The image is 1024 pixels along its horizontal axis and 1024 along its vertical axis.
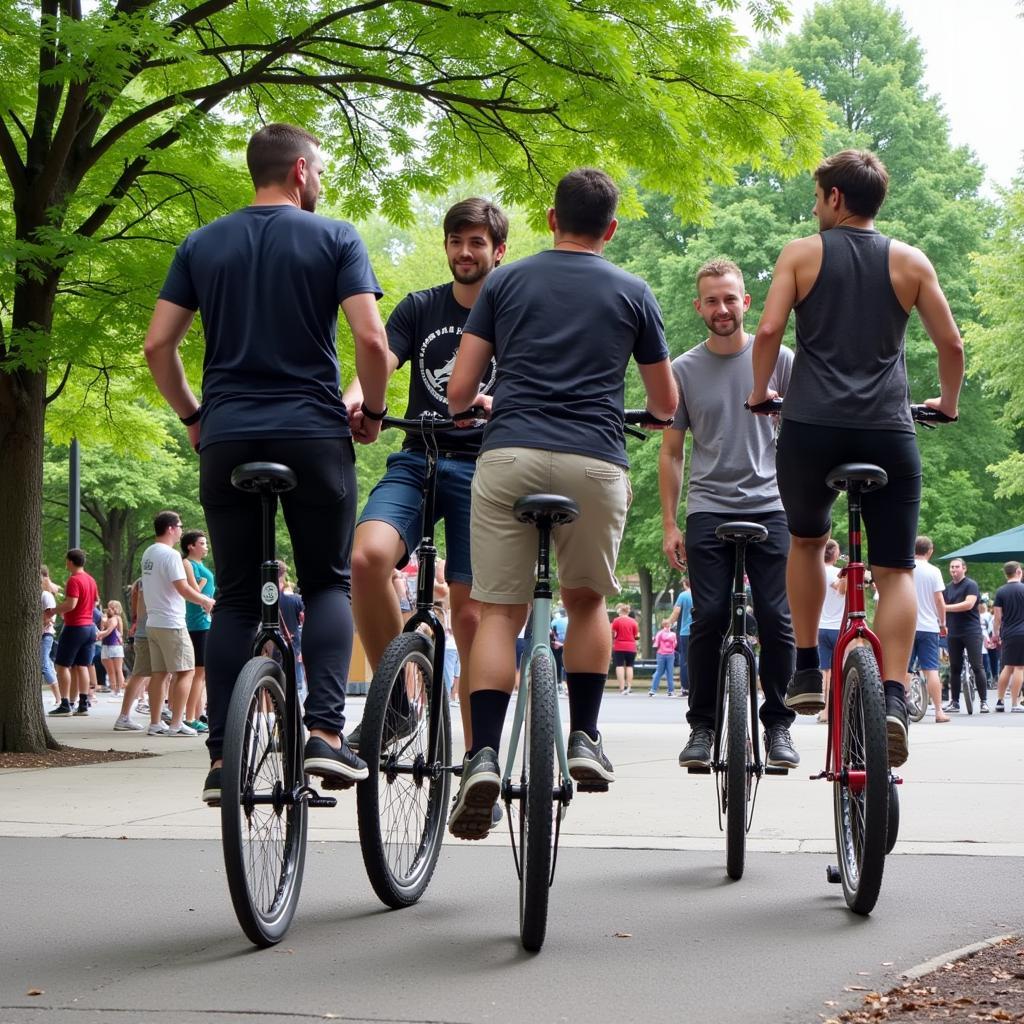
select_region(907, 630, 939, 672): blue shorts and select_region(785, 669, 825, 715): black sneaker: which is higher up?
select_region(907, 630, 939, 672): blue shorts

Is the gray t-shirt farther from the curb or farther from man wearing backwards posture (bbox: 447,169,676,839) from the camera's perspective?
the curb

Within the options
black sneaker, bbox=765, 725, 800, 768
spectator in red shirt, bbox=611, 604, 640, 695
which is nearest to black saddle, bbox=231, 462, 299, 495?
black sneaker, bbox=765, 725, 800, 768

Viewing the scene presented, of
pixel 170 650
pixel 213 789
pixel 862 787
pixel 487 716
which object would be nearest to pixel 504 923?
pixel 487 716

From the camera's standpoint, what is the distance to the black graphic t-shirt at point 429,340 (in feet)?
20.0

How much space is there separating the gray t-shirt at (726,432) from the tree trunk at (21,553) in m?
6.80

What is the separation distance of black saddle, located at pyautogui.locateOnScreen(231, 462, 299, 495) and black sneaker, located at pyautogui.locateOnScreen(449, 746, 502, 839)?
950 mm

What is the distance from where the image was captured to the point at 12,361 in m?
11.1

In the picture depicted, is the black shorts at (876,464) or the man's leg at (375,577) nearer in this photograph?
the black shorts at (876,464)

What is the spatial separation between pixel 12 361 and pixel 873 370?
298 inches

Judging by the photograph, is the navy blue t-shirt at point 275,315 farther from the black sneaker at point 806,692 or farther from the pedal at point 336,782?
the black sneaker at point 806,692

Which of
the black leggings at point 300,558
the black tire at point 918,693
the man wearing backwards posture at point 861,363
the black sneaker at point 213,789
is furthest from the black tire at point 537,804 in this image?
the black tire at point 918,693

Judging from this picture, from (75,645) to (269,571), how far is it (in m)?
14.9

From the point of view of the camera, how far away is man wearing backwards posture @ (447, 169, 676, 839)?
15.1ft

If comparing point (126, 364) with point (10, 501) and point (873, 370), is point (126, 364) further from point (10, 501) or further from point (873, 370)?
point (873, 370)
